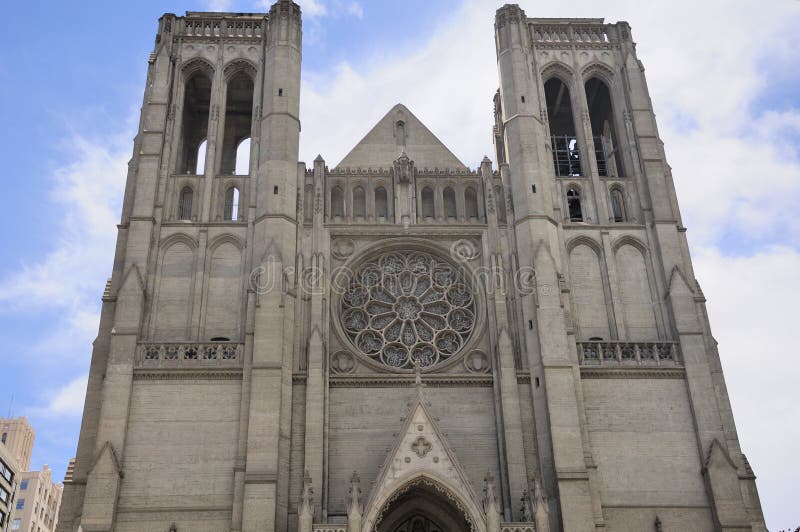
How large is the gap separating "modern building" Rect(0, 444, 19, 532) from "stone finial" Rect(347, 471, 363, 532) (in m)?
49.9

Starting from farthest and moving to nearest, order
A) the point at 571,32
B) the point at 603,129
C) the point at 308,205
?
the point at 603,129
the point at 571,32
the point at 308,205

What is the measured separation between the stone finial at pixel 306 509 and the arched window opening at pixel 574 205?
44.3ft

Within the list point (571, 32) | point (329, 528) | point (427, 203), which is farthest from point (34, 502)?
point (571, 32)

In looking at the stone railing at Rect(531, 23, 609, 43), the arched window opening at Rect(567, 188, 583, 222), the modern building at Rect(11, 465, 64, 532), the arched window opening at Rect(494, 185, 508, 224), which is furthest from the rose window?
the modern building at Rect(11, 465, 64, 532)

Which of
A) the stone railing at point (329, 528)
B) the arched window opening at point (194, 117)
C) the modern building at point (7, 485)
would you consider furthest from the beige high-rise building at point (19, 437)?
the stone railing at point (329, 528)

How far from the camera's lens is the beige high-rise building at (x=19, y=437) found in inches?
3600

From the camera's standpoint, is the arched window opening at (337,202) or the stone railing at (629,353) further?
the arched window opening at (337,202)

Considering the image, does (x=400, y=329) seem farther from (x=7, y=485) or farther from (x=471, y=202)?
(x=7, y=485)

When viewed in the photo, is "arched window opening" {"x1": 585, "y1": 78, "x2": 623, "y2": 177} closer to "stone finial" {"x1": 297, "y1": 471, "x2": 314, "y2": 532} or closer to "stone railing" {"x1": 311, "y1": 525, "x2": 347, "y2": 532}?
"stone finial" {"x1": 297, "y1": 471, "x2": 314, "y2": 532}

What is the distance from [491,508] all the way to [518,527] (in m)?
0.90

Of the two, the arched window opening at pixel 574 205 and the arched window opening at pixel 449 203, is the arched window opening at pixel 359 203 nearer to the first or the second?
the arched window opening at pixel 449 203

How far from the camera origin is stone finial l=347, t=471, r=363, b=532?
71.0 feet

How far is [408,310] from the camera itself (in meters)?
27.8

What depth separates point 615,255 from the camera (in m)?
29.0
